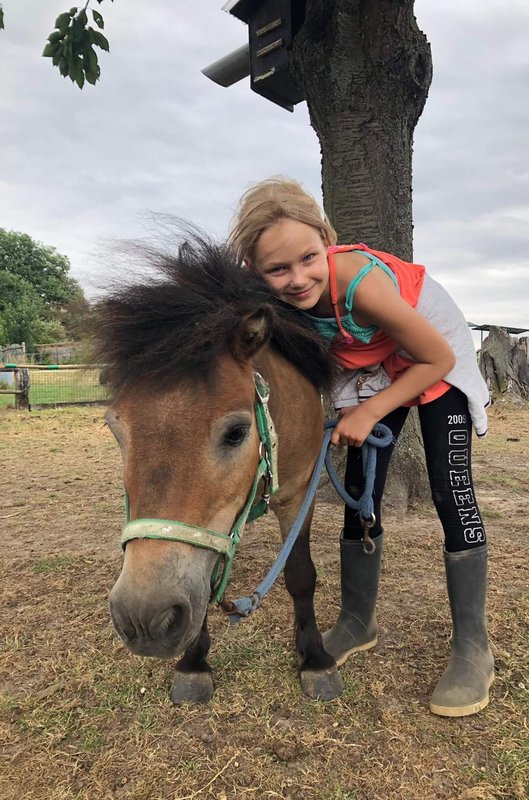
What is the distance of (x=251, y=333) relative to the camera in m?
1.54

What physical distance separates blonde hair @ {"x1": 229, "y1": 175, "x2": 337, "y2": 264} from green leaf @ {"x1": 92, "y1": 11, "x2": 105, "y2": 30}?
3.22 m

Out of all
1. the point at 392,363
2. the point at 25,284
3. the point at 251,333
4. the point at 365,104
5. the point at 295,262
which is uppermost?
the point at 25,284

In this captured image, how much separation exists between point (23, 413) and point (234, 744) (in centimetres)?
1113

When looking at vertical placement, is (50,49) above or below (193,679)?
above

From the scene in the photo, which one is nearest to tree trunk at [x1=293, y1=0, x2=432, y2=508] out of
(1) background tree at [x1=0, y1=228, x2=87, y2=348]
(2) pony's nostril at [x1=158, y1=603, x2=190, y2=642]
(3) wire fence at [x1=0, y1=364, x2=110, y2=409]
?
(2) pony's nostril at [x1=158, y1=603, x2=190, y2=642]

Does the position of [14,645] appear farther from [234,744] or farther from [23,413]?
[23,413]

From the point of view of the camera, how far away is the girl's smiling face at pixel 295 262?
1.88 meters

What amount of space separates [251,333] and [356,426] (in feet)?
2.13

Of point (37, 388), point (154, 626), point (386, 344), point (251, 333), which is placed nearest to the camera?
point (154, 626)

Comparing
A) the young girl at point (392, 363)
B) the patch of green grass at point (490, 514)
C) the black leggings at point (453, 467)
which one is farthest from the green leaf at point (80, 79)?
the patch of green grass at point (490, 514)

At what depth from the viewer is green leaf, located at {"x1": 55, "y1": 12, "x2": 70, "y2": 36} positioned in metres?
4.09

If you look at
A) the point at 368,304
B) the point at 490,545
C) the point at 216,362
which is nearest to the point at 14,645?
the point at 216,362

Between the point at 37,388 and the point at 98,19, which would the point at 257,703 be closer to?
the point at 98,19

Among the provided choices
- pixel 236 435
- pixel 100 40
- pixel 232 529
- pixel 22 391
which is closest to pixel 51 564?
pixel 232 529
